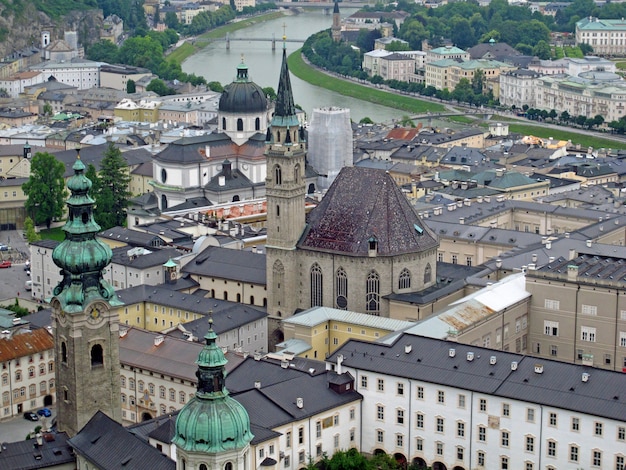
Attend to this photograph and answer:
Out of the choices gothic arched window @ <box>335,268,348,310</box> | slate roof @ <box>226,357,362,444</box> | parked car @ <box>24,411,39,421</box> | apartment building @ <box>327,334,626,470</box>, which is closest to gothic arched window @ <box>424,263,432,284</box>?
gothic arched window @ <box>335,268,348,310</box>

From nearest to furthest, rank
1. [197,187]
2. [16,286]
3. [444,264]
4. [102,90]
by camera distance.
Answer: [444,264] → [16,286] → [197,187] → [102,90]

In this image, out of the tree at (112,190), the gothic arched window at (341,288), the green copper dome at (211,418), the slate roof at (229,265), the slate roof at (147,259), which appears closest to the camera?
the green copper dome at (211,418)

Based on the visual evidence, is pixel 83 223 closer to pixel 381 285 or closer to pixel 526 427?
pixel 526 427

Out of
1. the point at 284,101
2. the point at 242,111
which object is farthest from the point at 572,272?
the point at 242,111

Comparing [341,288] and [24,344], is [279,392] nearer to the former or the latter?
[24,344]

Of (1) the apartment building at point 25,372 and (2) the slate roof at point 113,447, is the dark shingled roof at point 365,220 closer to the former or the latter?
(1) the apartment building at point 25,372

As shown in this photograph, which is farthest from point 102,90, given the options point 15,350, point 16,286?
point 15,350

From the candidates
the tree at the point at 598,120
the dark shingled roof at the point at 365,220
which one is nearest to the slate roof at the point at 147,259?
the dark shingled roof at the point at 365,220
